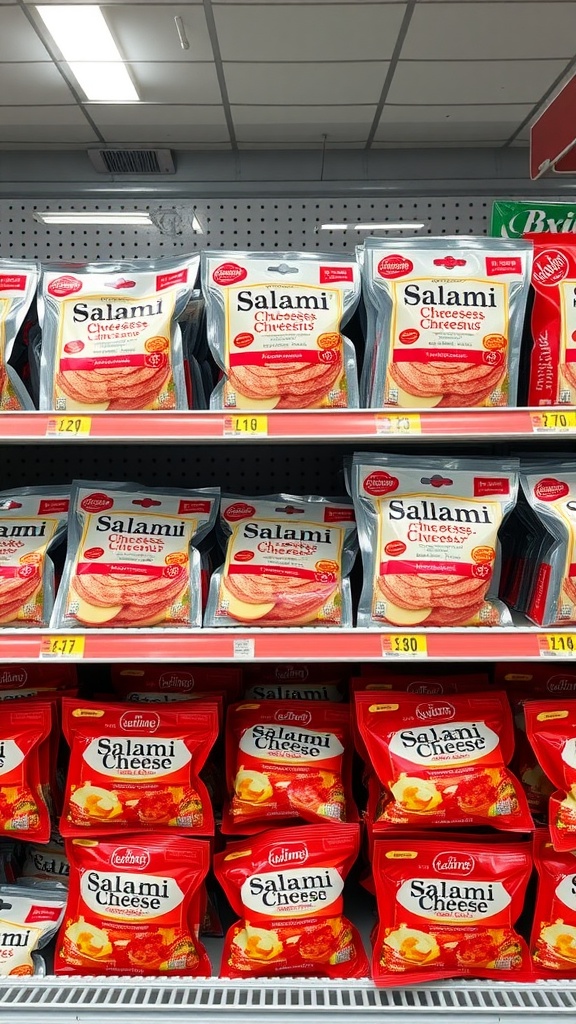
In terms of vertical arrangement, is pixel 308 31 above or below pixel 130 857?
above

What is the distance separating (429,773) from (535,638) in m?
0.32

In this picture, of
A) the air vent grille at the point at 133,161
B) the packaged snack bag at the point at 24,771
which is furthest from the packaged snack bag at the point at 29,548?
the air vent grille at the point at 133,161

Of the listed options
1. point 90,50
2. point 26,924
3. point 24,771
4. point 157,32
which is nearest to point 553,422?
point 24,771

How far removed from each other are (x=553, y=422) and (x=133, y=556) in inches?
30.8

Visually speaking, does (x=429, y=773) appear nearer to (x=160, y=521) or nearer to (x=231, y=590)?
(x=231, y=590)

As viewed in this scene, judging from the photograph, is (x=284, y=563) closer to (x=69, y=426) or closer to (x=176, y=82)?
(x=69, y=426)

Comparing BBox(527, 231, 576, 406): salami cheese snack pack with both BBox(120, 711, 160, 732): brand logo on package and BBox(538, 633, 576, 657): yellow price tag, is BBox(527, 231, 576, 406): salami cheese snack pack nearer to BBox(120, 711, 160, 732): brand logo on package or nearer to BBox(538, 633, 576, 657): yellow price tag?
BBox(538, 633, 576, 657): yellow price tag

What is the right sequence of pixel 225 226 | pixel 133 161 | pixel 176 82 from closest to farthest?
1. pixel 225 226
2. pixel 176 82
3. pixel 133 161

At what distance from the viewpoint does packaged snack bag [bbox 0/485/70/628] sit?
1.32 m

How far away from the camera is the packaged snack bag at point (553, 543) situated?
126 centimetres

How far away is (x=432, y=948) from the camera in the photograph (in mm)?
1256

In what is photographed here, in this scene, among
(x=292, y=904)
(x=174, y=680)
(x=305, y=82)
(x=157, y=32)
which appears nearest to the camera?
(x=292, y=904)

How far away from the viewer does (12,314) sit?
1326 mm

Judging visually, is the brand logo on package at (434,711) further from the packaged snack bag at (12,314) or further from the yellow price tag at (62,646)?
the packaged snack bag at (12,314)
